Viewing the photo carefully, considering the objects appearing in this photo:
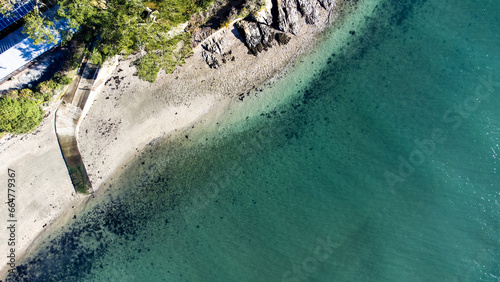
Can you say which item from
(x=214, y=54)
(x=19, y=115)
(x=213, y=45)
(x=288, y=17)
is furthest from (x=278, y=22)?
(x=19, y=115)

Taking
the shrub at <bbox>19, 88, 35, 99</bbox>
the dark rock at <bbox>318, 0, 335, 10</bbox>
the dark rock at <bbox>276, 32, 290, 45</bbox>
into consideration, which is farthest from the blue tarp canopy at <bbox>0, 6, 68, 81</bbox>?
the dark rock at <bbox>318, 0, 335, 10</bbox>

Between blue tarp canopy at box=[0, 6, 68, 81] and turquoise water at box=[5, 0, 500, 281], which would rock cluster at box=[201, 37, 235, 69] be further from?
blue tarp canopy at box=[0, 6, 68, 81]

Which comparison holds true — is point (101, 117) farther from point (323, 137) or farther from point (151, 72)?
point (323, 137)

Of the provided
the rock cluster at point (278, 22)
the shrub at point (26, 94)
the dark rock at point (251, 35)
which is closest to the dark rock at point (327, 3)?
the rock cluster at point (278, 22)

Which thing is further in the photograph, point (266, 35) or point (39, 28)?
point (266, 35)

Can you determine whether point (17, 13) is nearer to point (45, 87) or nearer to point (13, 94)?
point (45, 87)

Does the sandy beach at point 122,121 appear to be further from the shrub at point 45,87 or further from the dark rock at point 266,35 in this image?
the shrub at point 45,87
